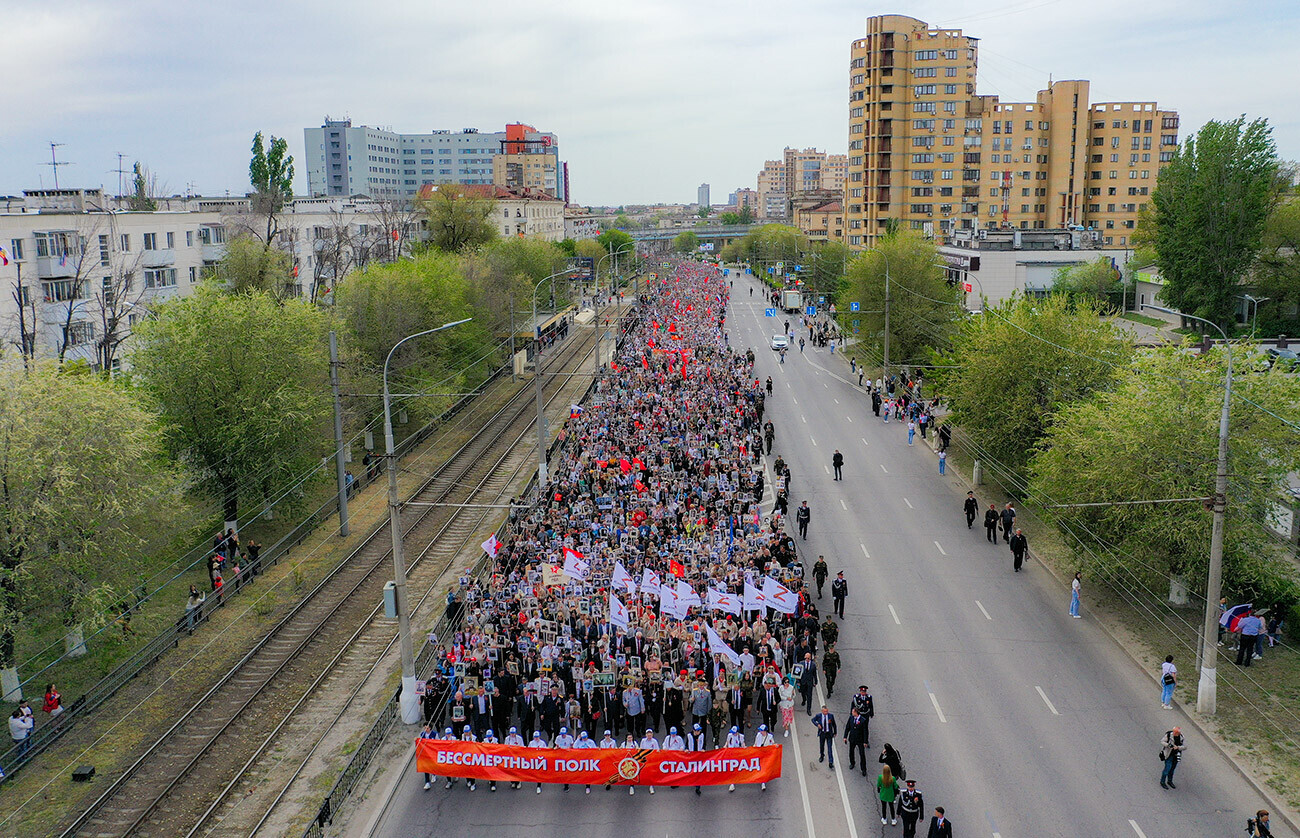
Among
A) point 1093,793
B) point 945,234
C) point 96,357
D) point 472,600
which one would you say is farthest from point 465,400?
point 945,234

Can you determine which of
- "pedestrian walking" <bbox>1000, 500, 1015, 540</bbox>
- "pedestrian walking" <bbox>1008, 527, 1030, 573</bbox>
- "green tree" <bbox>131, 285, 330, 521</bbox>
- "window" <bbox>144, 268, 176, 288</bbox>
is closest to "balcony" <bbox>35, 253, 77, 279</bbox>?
"window" <bbox>144, 268, 176, 288</bbox>

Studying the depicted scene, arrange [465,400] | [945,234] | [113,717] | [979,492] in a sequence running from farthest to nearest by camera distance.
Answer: [945,234]
[465,400]
[979,492]
[113,717]

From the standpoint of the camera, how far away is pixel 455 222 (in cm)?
8275

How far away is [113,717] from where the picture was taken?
22.0 meters

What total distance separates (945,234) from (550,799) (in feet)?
348

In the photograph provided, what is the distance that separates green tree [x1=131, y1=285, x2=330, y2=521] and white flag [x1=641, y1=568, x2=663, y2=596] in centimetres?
1612

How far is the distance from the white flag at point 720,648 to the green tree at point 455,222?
6626 cm

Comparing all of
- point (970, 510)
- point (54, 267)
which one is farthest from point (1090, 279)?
point (54, 267)

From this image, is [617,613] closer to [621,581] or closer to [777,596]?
[621,581]

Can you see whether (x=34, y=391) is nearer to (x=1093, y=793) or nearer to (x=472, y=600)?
(x=472, y=600)

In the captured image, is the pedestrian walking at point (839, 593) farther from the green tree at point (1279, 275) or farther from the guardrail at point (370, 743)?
the green tree at point (1279, 275)

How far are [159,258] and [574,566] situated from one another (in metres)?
44.8

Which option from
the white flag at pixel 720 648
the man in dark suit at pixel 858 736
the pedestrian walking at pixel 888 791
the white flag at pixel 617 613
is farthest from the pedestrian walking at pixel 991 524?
the pedestrian walking at pixel 888 791

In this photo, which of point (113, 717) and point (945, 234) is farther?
point (945, 234)
